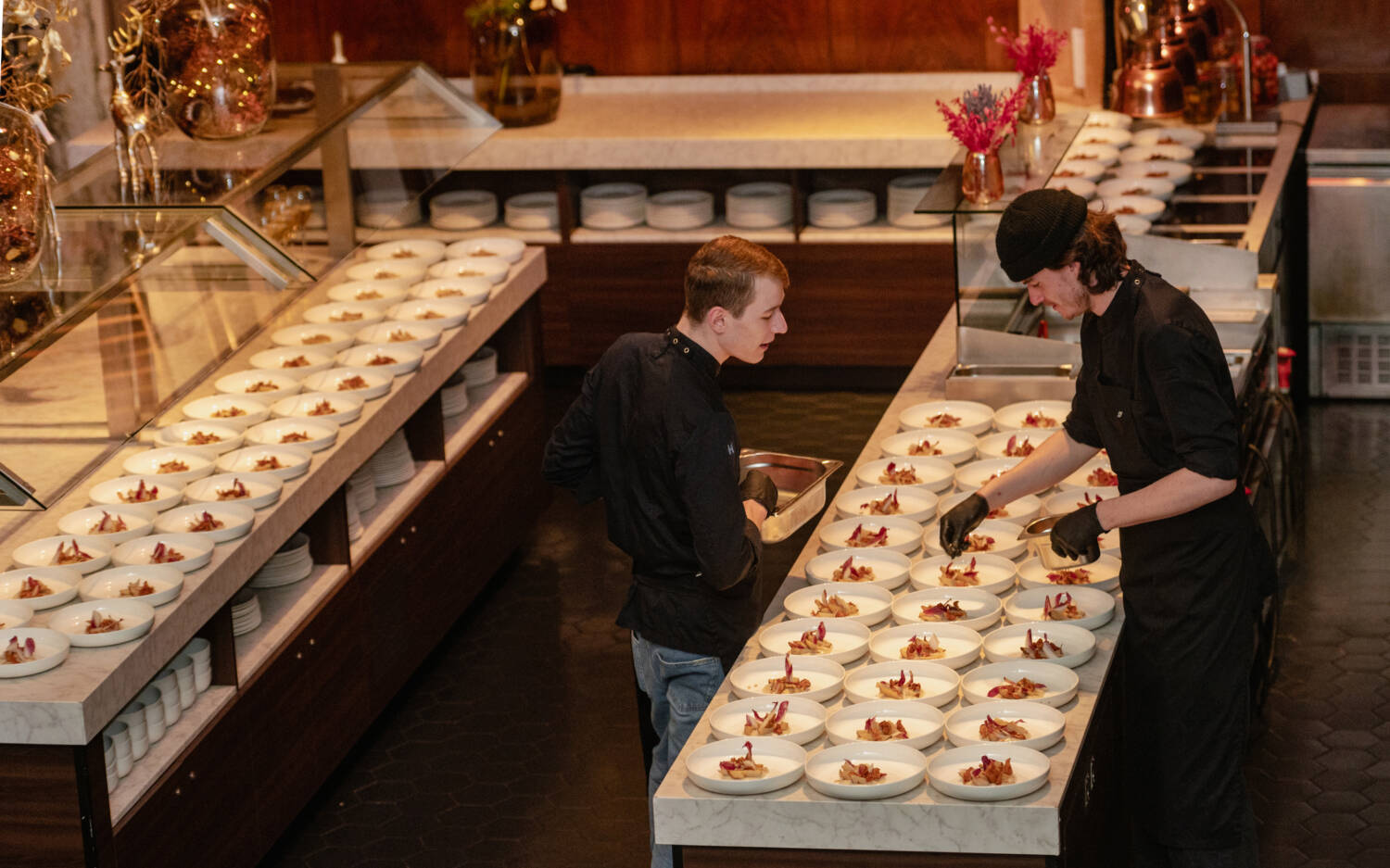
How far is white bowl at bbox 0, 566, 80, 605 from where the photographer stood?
4.05 meters

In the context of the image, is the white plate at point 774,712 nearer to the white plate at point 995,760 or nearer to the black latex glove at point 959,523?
the white plate at point 995,760

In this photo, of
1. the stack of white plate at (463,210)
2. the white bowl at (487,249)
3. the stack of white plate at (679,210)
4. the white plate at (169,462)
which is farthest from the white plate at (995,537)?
the stack of white plate at (463,210)

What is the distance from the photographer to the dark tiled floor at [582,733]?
181 inches

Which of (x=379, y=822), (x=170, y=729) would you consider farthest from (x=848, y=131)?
(x=170, y=729)

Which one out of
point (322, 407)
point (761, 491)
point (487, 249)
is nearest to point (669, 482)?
point (761, 491)

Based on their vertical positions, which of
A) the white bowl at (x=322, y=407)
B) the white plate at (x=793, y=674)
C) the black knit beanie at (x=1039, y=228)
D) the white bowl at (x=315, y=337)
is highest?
the black knit beanie at (x=1039, y=228)

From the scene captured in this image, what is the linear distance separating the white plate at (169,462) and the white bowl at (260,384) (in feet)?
1.40

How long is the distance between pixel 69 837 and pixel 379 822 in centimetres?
114

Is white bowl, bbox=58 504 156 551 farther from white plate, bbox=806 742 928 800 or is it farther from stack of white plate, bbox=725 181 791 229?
stack of white plate, bbox=725 181 791 229

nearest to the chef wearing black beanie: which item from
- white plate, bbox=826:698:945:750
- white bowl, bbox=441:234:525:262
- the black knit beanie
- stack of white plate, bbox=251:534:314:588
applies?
the black knit beanie

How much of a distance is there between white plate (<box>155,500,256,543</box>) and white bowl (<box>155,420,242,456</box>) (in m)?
0.38

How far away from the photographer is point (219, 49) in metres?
4.51

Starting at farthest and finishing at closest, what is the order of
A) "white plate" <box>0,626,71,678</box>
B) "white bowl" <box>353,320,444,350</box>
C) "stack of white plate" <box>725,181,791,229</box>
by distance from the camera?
"stack of white plate" <box>725,181,791,229</box> < "white bowl" <box>353,320,444,350</box> < "white plate" <box>0,626,71,678</box>

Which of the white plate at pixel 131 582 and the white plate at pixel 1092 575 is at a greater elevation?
the white plate at pixel 131 582
